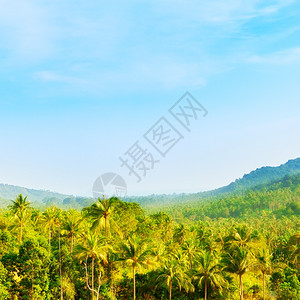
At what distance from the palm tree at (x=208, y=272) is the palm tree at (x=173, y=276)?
1497 mm

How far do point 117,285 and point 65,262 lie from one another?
318 inches

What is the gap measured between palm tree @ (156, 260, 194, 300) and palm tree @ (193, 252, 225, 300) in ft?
4.91

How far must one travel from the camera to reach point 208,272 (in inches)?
1638

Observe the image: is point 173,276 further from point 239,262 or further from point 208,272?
point 239,262

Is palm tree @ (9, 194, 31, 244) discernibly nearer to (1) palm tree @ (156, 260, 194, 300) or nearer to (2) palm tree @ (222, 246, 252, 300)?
(1) palm tree @ (156, 260, 194, 300)

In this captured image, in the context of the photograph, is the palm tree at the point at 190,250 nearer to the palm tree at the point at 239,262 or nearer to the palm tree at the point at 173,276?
the palm tree at the point at 173,276

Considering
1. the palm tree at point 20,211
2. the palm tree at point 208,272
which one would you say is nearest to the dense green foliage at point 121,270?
the palm tree at point 208,272

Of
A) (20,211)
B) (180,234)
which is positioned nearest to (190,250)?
(180,234)

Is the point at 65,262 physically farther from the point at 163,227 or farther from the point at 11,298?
the point at 163,227

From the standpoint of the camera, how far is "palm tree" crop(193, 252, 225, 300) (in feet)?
135

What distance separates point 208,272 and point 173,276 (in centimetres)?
451

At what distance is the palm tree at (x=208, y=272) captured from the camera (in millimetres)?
41281

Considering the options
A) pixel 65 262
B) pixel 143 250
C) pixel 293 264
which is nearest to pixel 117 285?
pixel 65 262

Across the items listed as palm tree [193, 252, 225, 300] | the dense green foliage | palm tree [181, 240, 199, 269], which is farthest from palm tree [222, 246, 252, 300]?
palm tree [181, 240, 199, 269]
